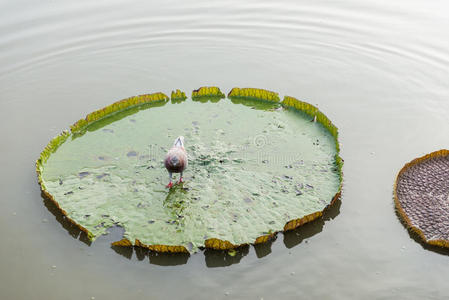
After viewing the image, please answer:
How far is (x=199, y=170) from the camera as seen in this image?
6031 millimetres

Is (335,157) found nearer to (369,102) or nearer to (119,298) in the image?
(369,102)

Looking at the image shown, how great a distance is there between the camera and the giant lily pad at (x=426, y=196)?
526 cm

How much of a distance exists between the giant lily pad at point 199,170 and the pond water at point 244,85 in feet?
0.86

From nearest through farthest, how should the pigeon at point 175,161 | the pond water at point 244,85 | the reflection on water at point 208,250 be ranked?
the pond water at point 244,85 < the reflection on water at point 208,250 < the pigeon at point 175,161

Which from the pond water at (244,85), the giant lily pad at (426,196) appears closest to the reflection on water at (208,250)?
the pond water at (244,85)

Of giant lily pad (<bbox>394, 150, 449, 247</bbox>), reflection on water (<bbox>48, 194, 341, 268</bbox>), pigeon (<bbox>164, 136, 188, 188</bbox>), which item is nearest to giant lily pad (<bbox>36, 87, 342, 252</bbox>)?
reflection on water (<bbox>48, 194, 341, 268</bbox>)

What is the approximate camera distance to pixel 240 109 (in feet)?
24.5

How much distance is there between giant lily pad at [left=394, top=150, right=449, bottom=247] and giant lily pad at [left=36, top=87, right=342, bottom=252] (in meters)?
0.92

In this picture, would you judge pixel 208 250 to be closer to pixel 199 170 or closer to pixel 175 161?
pixel 175 161

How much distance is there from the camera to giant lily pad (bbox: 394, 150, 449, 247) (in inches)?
207

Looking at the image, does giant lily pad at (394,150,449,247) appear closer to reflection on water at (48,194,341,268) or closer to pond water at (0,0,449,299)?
pond water at (0,0,449,299)

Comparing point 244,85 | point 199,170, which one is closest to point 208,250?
point 199,170

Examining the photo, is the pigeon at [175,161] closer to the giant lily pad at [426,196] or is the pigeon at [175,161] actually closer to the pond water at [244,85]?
the pond water at [244,85]

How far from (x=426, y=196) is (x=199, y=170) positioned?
10.3ft
